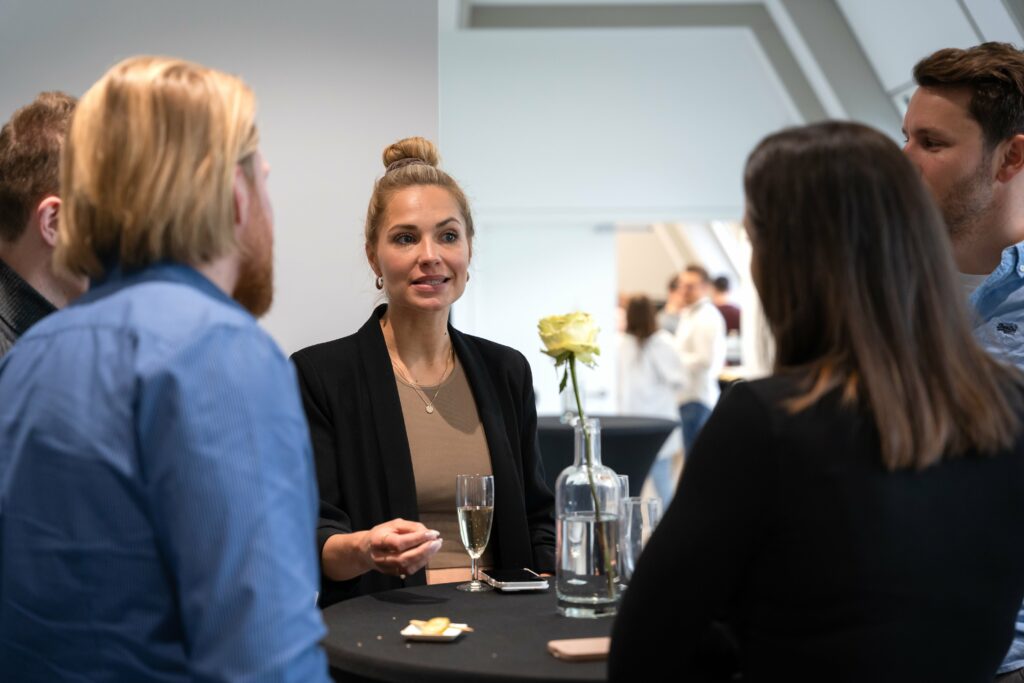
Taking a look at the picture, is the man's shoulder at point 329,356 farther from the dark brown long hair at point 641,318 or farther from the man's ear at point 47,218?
the dark brown long hair at point 641,318

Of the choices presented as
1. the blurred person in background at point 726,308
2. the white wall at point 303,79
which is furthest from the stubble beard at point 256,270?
the blurred person in background at point 726,308

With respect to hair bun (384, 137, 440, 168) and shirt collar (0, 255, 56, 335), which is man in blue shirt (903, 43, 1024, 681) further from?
shirt collar (0, 255, 56, 335)

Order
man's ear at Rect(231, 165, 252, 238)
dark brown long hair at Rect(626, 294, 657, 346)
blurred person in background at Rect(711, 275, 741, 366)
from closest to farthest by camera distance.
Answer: man's ear at Rect(231, 165, 252, 238) < dark brown long hair at Rect(626, 294, 657, 346) < blurred person in background at Rect(711, 275, 741, 366)

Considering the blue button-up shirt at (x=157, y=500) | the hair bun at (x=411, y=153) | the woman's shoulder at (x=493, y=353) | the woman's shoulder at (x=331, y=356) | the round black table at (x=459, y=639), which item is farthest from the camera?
the hair bun at (x=411, y=153)

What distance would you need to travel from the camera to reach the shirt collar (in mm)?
2244

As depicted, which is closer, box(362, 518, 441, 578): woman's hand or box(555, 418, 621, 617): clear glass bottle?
box(555, 418, 621, 617): clear glass bottle

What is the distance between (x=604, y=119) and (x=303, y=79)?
5.22 metres

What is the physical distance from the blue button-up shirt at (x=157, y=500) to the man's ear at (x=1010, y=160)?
67.8 inches

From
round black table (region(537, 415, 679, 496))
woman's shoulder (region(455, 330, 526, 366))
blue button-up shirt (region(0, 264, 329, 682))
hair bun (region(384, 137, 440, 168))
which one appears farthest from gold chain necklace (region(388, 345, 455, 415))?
round black table (region(537, 415, 679, 496))

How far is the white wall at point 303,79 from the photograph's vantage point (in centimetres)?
333

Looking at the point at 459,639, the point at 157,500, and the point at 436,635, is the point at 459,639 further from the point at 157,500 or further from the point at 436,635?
the point at 157,500

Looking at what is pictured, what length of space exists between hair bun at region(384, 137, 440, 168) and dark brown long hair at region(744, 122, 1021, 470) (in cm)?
163

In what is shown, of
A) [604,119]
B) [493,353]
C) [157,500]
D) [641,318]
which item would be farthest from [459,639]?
[641,318]

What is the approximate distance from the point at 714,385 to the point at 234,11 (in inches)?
279
